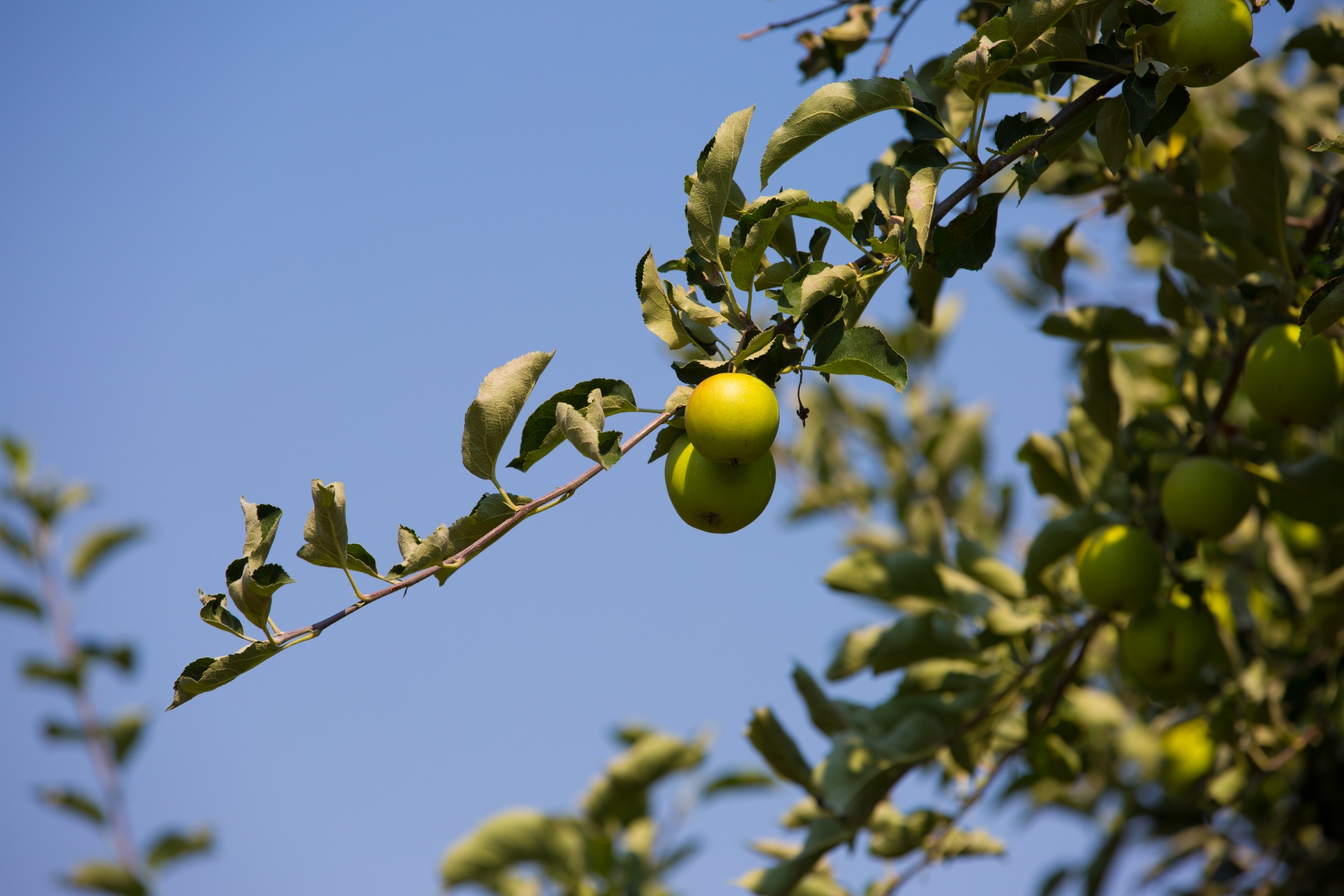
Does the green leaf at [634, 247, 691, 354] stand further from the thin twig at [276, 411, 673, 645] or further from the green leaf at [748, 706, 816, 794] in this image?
the green leaf at [748, 706, 816, 794]

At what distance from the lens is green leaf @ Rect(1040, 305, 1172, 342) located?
2.36 meters

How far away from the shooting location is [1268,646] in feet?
10.6

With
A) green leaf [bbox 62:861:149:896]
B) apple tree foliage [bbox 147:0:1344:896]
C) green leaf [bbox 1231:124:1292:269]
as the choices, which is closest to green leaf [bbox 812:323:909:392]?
apple tree foliage [bbox 147:0:1344:896]

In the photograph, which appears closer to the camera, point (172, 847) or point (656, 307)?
point (656, 307)

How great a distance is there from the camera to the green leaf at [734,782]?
3.81 metres

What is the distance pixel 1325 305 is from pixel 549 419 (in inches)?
41.2

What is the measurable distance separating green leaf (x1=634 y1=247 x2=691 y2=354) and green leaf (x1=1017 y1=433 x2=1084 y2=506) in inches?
56.9

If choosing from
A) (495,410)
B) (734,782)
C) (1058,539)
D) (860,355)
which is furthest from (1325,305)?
(734,782)

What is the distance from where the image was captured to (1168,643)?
86.3 inches

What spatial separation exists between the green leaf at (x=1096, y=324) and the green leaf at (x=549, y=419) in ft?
4.40

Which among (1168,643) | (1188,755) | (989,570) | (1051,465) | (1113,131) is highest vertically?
(1113,131)

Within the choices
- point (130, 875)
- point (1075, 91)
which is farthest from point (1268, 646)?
point (130, 875)

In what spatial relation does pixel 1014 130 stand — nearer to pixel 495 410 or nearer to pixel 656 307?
pixel 656 307

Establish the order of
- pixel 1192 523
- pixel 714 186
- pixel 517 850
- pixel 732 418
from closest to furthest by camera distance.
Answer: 1. pixel 732 418
2. pixel 714 186
3. pixel 1192 523
4. pixel 517 850
